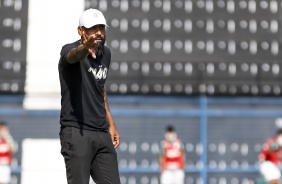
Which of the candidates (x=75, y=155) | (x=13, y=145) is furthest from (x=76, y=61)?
(x=13, y=145)

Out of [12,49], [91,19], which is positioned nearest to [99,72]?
[91,19]

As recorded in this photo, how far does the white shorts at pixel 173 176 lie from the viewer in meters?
12.9

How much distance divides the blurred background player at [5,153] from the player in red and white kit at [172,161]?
7.46 feet

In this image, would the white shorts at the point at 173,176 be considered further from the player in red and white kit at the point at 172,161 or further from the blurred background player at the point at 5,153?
the blurred background player at the point at 5,153

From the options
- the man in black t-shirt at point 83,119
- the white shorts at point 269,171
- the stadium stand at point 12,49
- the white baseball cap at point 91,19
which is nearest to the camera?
the white baseball cap at point 91,19

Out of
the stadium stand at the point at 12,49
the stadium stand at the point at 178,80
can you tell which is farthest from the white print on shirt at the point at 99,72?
the stadium stand at the point at 12,49

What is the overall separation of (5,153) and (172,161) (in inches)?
100

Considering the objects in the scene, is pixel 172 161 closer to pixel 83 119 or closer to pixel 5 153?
pixel 5 153

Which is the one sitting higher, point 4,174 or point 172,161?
point 172,161

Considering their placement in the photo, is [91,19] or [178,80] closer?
[91,19]

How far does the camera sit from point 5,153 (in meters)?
12.5

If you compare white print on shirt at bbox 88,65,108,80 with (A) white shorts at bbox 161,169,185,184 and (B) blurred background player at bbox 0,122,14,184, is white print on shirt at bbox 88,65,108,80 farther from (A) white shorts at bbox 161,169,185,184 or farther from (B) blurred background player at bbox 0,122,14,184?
(A) white shorts at bbox 161,169,185,184

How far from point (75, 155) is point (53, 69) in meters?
9.30

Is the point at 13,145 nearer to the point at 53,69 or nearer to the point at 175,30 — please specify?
the point at 53,69
